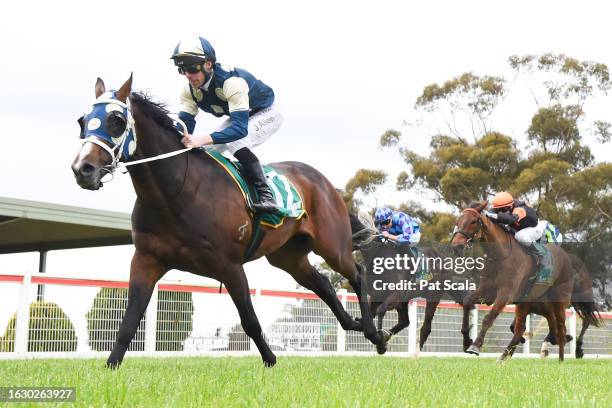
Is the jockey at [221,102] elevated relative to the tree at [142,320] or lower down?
elevated

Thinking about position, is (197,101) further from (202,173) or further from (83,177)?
(83,177)

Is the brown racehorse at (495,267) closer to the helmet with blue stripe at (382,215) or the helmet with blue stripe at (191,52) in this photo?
the helmet with blue stripe at (382,215)

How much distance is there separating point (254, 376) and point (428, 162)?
Answer: 32.6 m

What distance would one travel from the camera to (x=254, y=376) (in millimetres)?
5359

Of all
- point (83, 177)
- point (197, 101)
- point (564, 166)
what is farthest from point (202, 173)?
point (564, 166)

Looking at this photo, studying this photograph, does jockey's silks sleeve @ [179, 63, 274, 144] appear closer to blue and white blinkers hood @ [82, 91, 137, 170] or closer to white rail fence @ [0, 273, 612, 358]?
blue and white blinkers hood @ [82, 91, 137, 170]

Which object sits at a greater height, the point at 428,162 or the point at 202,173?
the point at 428,162

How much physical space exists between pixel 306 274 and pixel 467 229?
3.93 metres

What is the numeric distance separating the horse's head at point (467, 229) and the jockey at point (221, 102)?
15.7ft

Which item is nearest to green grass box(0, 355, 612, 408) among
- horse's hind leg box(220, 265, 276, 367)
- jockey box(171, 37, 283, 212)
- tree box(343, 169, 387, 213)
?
horse's hind leg box(220, 265, 276, 367)

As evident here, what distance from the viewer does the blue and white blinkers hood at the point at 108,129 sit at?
5.62 m

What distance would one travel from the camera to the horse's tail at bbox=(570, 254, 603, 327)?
1427 cm

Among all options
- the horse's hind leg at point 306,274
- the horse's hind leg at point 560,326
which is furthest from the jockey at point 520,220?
the horse's hind leg at point 306,274

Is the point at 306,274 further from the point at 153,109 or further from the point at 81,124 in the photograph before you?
the point at 81,124
